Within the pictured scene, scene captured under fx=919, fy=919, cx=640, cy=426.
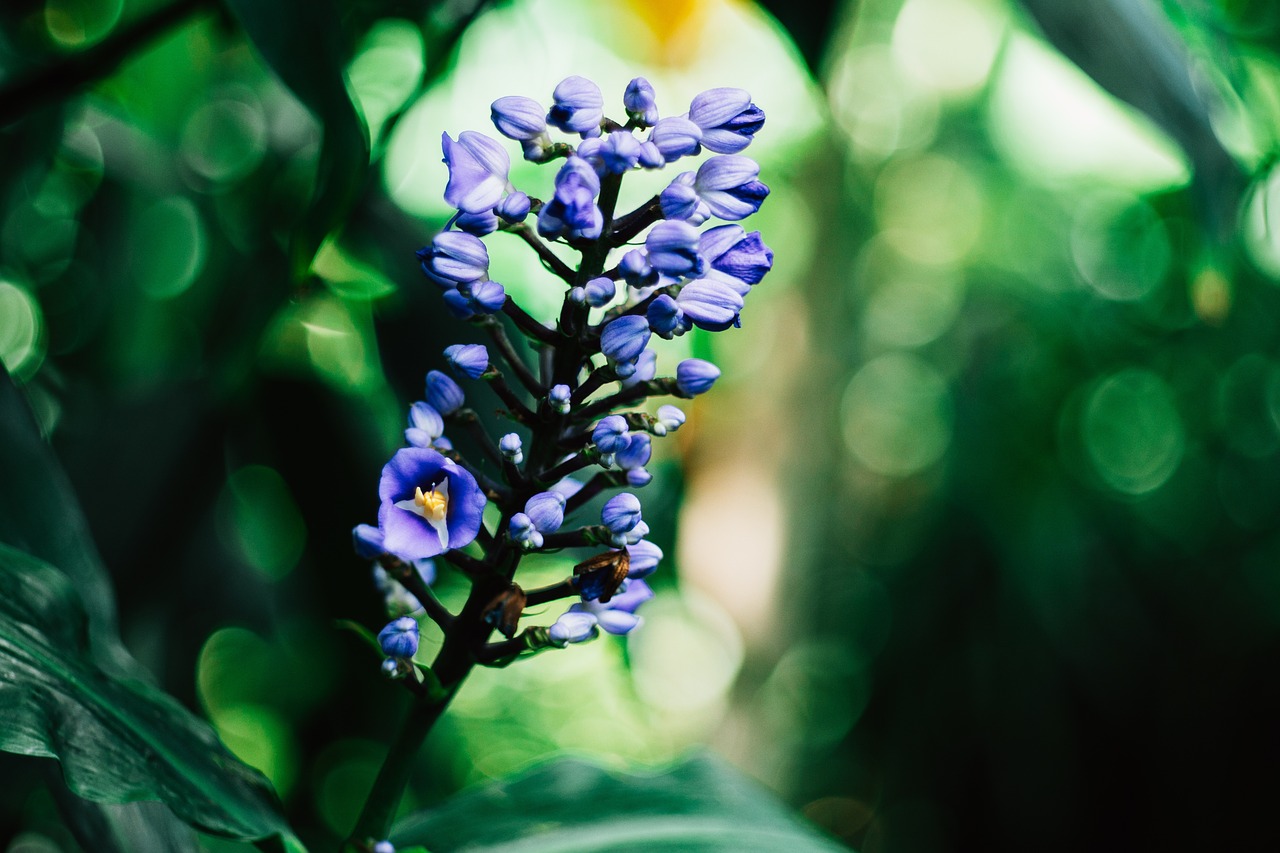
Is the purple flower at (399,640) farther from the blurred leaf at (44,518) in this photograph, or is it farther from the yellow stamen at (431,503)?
the blurred leaf at (44,518)

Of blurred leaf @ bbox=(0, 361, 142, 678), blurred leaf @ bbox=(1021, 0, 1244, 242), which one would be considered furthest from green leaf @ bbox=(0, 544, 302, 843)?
blurred leaf @ bbox=(1021, 0, 1244, 242)

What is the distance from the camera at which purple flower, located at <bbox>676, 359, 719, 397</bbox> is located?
0.72 metres

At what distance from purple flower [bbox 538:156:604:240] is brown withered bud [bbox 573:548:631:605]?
24 cm

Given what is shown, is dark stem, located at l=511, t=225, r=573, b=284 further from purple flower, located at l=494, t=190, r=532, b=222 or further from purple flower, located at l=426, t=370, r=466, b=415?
purple flower, located at l=426, t=370, r=466, b=415

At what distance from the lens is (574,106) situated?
69 centimetres

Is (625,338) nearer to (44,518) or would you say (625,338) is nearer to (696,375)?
(696,375)

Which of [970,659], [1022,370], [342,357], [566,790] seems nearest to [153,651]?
[342,357]

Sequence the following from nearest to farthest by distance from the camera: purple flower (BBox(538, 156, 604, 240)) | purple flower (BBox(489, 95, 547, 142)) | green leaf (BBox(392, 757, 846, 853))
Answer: purple flower (BBox(538, 156, 604, 240))
purple flower (BBox(489, 95, 547, 142))
green leaf (BBox(392, 757, 846, 853))

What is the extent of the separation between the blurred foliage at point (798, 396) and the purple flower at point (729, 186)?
29cm

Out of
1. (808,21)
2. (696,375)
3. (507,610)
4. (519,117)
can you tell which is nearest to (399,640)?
(507,610)

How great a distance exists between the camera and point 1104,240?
5.29 meters

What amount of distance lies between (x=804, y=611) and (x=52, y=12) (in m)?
3.39

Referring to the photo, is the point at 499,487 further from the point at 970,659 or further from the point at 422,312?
the point at 970,659

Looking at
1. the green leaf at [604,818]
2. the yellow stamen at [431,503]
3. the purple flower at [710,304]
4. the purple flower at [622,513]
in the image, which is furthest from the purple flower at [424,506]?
the green leaf at [604,818]
